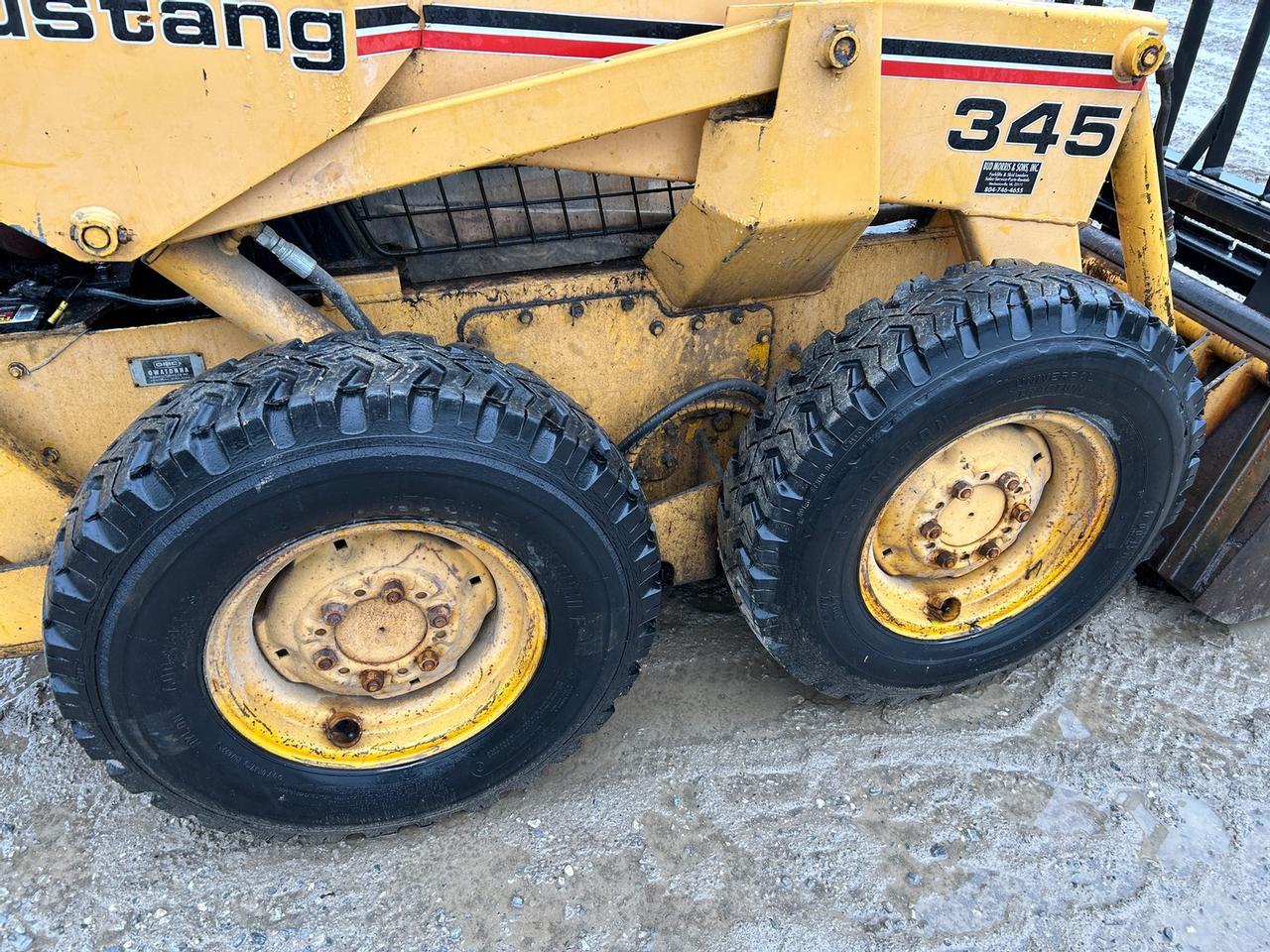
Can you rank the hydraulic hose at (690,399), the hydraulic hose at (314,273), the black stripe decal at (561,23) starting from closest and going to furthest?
the black stripe decal at (561,23)
the hydraulic hose at (314,273)
the hydraulic hose at (690,399)

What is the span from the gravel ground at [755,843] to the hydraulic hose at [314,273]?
135 cm

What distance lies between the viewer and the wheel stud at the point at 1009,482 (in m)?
2.54

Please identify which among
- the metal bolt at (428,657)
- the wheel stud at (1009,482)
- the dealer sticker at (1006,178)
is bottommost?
the metal bolt at (428,657)

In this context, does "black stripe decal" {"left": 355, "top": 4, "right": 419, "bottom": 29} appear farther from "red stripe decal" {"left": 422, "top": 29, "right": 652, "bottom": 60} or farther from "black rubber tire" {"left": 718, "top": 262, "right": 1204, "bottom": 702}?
"black rubber tire" {"left": 718, "top": 262, "right": 1204, "bottom": 702}

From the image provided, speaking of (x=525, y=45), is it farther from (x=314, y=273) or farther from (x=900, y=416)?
(x=900, y=416)

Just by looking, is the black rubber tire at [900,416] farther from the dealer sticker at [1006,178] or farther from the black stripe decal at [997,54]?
the black stripe decal at [997,54]

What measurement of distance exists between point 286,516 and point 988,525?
6.12ft

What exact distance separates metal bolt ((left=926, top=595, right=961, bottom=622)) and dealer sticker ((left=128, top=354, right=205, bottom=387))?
2.10 m

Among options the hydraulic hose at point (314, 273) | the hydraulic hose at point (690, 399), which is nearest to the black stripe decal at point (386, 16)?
the hydraulic hose at point (314, 273)

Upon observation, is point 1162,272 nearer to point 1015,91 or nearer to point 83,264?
point 1015,91

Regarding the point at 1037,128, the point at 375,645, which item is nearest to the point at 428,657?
the point at 375,645

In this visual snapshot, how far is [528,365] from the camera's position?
259 cm

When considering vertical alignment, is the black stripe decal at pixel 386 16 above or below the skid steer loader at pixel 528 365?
above

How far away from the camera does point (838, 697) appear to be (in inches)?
111
